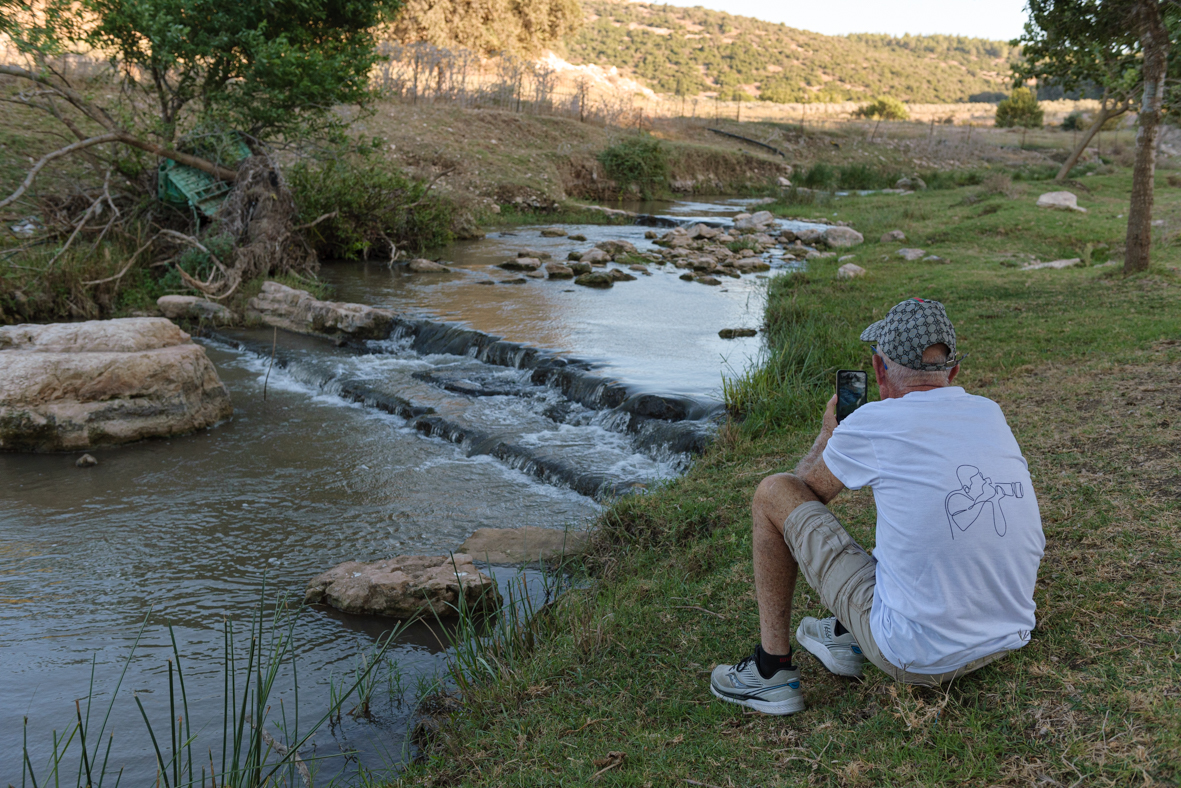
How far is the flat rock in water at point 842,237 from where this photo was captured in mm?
15547

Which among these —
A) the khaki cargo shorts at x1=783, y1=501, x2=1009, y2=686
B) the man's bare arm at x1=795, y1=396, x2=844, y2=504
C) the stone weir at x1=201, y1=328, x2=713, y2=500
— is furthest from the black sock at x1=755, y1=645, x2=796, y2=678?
the stone weir at x1=201, y1=328, x2=713, y2=500

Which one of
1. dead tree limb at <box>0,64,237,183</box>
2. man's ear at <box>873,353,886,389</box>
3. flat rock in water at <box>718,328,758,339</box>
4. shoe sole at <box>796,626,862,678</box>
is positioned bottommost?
shoe sole at <box>796,626,862,678</box>

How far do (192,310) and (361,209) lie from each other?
4117mm

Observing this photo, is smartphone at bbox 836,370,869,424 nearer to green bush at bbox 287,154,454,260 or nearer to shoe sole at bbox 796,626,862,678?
shoe sole at bbox 796,626,862,678

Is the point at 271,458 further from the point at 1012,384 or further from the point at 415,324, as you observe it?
the point at 1012,384

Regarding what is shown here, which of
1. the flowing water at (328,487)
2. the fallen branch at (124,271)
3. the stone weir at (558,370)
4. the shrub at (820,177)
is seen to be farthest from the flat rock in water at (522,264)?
the shrub at (820,177)

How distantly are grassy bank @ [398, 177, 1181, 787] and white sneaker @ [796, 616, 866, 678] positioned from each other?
7 centimetres

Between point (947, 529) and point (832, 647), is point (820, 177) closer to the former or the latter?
point (832, 647)

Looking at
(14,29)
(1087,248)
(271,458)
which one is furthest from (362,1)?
(1087,248)

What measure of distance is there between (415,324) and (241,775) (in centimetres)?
795

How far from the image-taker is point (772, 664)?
8.82 ft

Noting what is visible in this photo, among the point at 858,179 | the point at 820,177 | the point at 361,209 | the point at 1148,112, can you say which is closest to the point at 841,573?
the point at 1148,112

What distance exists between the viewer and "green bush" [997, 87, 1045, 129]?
4406cm

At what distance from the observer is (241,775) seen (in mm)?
2414
